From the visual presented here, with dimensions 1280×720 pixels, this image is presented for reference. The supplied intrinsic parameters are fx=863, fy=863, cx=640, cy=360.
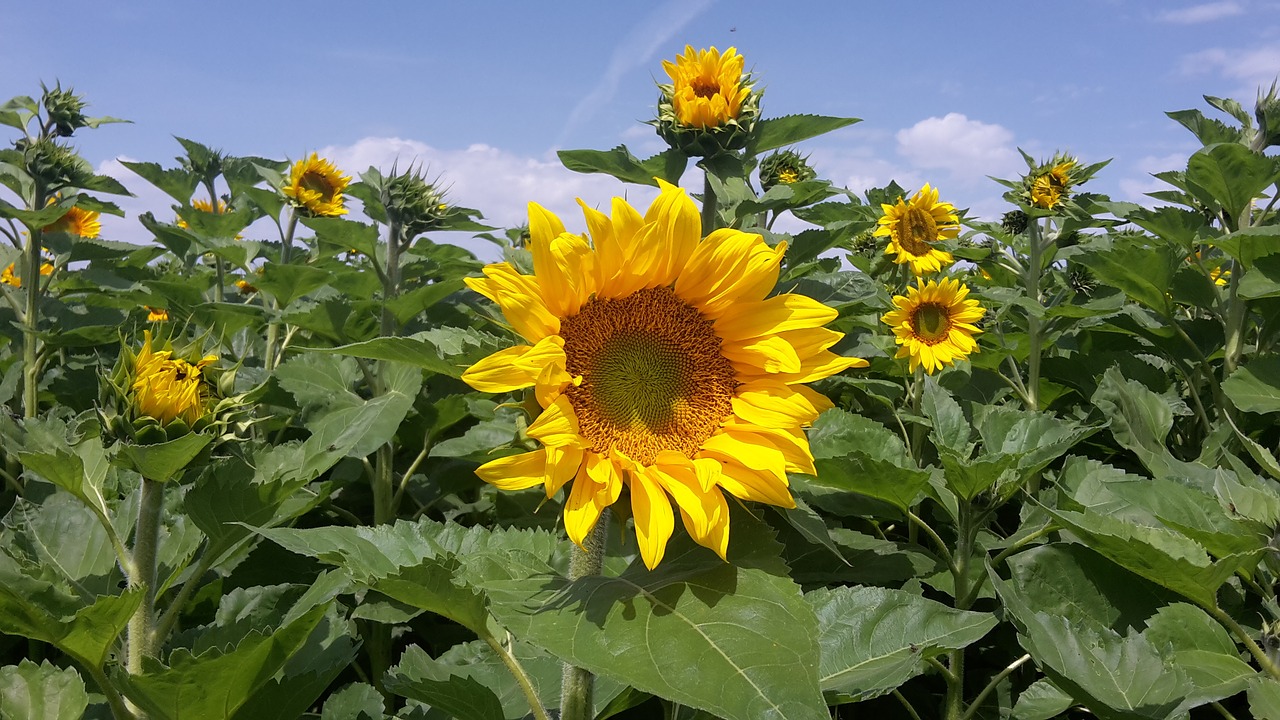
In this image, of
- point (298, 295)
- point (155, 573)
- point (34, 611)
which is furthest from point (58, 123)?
point (34, 611)

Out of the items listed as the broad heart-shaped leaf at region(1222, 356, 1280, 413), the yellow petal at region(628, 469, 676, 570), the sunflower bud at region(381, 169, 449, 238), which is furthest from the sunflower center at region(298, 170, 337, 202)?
the broad heart-shaped leaf at region(1222, 356, 1280, 413)

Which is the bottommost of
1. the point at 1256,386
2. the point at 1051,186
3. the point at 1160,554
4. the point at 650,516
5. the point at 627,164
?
the point at 1160,554

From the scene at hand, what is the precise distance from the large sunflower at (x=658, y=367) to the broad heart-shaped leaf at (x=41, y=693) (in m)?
0.89

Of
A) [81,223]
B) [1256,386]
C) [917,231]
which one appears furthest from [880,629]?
[81,223]

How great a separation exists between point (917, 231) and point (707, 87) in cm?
251

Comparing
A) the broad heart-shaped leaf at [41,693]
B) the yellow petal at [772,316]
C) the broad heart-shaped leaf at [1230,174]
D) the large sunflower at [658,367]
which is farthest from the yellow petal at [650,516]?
the broad heart-shaped leaf at [1230,174]

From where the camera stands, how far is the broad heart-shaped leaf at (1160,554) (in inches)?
63.9

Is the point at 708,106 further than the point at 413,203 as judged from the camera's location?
No

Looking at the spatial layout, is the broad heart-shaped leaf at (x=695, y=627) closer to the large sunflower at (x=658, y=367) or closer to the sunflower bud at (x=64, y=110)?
the large sunflower at (x=658, y=367)

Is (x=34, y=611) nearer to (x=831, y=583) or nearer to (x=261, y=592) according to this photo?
(x=261, y=592)

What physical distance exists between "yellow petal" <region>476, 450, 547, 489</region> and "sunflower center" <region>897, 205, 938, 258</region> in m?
3.16

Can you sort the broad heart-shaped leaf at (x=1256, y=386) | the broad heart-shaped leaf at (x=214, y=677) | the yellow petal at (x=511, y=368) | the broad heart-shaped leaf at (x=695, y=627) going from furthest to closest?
the broad heart-shaped leaf at (x=1256, y=386), the broad heart-shaped leaf at (x=214, y=677), the yellow petal at (x=511, y=368), the broad heart-shaped leaf at (x=695, y=627)

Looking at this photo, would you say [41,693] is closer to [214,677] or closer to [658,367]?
[214,677]

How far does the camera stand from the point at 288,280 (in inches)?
129
